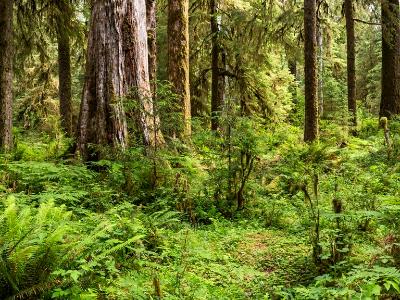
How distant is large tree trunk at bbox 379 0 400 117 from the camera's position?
48.2 ft

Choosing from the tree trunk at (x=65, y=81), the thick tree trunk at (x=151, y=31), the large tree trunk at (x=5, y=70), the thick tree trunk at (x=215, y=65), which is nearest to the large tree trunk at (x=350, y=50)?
the thick tree trunk at (x=215, y=65)

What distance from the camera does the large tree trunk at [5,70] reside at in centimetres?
902

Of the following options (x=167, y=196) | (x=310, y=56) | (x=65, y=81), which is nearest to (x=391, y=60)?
(x=310, y=56)

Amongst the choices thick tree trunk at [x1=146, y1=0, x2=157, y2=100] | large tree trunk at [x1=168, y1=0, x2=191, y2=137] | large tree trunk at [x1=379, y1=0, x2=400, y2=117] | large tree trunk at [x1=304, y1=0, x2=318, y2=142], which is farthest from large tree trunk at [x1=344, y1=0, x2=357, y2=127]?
thick tree trunk at [x1=146, y1=0, x2=157, y2=100]

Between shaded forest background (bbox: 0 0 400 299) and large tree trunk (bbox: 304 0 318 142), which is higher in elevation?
large tree trunk (bbox: 304 0 318 142)

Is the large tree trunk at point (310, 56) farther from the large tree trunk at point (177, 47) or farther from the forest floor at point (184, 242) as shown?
the forest floor at point (184, 242)

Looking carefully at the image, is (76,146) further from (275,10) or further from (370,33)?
(370,33)

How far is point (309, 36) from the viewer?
38.5 ft

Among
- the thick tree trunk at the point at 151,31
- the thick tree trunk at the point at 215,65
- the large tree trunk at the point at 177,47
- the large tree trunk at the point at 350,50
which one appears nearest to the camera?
the thick tree trunk at the point at 151,31

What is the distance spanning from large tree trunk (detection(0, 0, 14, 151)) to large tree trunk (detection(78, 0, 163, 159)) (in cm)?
227

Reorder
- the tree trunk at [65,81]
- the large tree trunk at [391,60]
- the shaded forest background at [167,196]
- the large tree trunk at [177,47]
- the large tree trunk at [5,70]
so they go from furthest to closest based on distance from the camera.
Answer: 1. the large tree trunk at [391,60]
2. the tree trunk at [65,81]
3. the large tree trunk at [177,47]
4. the large tree trunk at [5,70]
5. the shaded forest background at [167,196]

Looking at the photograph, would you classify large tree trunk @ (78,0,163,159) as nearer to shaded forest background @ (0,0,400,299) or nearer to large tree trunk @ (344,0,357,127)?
shaded forest background @ (0,0,400,299)

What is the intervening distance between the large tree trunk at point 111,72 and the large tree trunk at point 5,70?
2.27 metres

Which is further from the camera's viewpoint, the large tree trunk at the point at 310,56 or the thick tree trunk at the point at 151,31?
the large tree trunk at the point at 310,56
